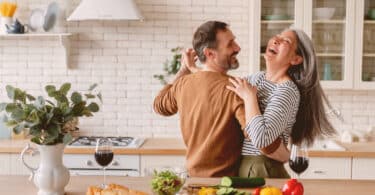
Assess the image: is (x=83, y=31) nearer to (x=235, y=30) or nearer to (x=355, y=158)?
(x=235, y=30)

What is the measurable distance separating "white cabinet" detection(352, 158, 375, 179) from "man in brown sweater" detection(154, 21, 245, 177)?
174 cm

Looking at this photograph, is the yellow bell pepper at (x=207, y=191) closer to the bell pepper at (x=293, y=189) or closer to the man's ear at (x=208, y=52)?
the bell pepper at (x=293, y=189)

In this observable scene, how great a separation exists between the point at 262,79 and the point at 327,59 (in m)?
1.74

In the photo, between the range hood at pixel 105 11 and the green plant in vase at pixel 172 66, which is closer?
the range hood at pixel 105 11

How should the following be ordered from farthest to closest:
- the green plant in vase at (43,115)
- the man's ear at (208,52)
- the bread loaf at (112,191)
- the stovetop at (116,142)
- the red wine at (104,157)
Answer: the stovetop at (116,142)
the man's ear at (208,52)
the red wine at (104,157)
the green plant in vase at (43,115)
the bread loaf at (112,191)

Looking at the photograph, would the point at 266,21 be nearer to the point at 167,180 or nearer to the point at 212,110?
the point at 212,110

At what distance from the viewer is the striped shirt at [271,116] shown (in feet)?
8.66

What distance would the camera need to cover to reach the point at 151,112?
16.5ft

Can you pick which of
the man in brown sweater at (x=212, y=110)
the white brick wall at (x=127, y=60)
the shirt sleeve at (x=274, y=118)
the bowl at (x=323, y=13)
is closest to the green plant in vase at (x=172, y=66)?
the white brick wall at (x=127, y=60)

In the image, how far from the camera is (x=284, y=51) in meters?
2.98

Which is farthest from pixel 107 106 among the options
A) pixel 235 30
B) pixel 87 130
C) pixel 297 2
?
pixel 297 2

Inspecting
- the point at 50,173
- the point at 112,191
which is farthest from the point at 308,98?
the point at 50,173

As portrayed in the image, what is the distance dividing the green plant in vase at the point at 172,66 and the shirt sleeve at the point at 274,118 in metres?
2.08

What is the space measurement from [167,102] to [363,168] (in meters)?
1.91
